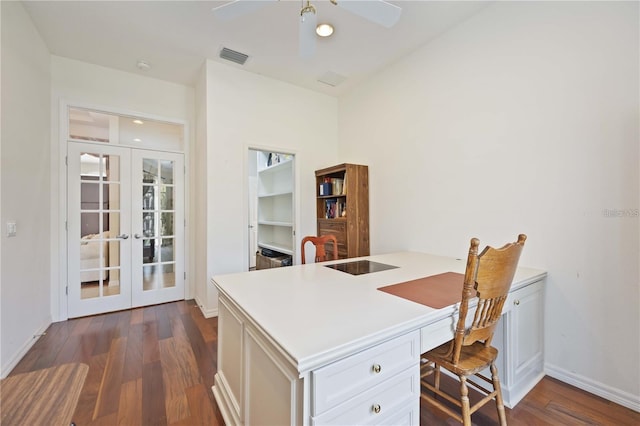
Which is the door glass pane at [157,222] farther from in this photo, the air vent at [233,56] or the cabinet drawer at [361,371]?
the cabinet drawer at [361,371]

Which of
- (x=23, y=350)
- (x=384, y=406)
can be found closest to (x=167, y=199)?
(x=23, y=350)

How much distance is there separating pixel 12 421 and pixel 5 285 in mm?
1821

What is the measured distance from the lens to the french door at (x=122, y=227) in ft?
10.2

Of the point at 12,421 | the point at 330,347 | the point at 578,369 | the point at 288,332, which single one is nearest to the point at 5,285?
the point at 12,421

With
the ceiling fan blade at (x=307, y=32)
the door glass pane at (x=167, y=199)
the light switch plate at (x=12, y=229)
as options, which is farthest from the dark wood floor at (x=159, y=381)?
the ceiling fan blade at (x=307, y=32)

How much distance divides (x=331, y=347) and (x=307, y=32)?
2102mm

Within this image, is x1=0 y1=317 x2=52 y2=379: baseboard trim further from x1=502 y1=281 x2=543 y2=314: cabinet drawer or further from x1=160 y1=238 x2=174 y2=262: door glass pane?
x1=502 y1=281 x2=543 y2=314: cabinet drawer

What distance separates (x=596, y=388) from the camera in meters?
1.79

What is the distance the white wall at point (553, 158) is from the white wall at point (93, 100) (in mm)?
3095

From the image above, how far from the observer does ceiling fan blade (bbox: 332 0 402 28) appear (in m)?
1.71

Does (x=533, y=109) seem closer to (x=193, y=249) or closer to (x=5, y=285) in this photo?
(x=193, y=249)

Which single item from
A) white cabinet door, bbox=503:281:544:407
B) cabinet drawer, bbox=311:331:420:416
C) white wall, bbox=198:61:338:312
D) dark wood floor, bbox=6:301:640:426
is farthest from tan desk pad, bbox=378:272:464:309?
white wall, bbox=198:61:338:312

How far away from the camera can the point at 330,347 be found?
35.2 inches

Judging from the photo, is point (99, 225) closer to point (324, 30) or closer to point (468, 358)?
point (324, 30)
